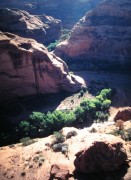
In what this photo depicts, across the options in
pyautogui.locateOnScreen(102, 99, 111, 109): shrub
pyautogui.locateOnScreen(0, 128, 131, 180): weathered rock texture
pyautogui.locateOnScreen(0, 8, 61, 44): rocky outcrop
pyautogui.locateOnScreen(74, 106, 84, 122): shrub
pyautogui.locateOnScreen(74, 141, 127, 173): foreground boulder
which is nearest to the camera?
pyautogui.locateOnScreen(74, 141, 127, 173): foreground boulder

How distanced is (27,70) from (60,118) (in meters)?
16.0

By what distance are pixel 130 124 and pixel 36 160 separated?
16.7 meters

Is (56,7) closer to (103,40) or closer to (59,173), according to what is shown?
(103,40)

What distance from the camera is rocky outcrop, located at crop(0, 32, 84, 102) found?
61.8 metres

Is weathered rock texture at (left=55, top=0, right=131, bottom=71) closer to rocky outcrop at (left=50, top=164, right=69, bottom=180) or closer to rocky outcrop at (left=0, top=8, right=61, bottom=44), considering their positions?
rocky outcrop at (left=0, top=8, right=61, bottom=44)

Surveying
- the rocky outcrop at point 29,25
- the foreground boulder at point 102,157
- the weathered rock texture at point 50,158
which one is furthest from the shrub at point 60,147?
the rocky outcrop at point 29,25

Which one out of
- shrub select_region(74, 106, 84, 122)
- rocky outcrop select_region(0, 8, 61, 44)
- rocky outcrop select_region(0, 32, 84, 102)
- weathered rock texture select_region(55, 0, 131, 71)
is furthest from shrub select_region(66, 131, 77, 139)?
rocky outcrop select_region(0, 8, 61, 44)

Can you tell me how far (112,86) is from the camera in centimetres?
7781

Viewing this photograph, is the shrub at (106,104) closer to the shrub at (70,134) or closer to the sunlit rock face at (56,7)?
the shrub at (70,134)

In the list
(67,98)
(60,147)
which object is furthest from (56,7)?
(60,147)

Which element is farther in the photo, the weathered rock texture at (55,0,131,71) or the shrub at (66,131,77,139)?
the weathered rock texture at (55,0,131,71)

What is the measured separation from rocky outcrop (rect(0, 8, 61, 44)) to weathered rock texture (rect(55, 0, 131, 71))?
18.7 meters

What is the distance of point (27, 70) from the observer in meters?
64.7

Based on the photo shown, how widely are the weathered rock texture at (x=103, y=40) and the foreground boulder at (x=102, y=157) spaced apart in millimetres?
61486
